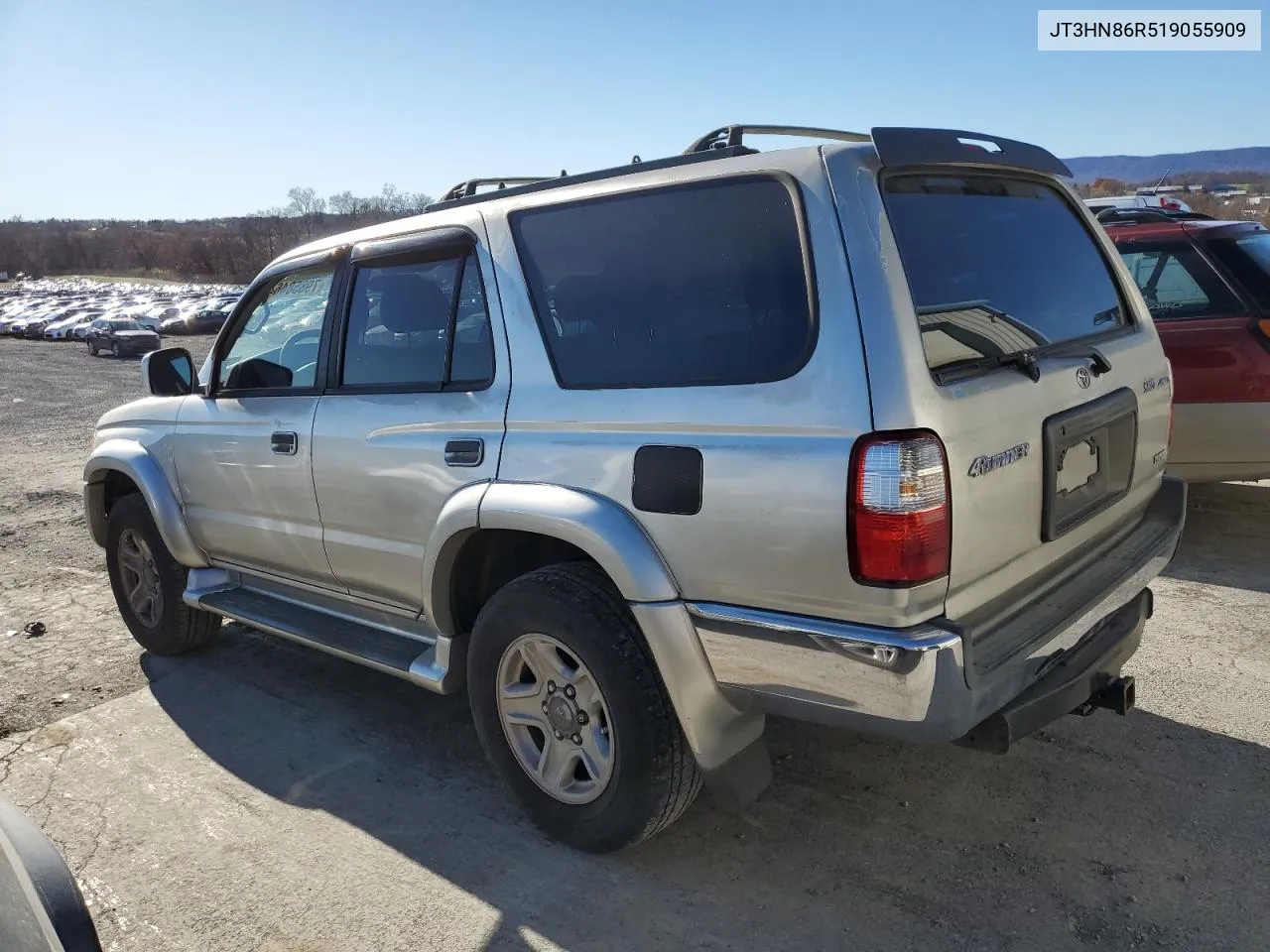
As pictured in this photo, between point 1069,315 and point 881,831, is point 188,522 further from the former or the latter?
point 1069,315

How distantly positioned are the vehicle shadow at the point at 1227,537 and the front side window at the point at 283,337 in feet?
14.8

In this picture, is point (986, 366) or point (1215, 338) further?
point (1215, 338)

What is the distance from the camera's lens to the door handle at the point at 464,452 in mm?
2953

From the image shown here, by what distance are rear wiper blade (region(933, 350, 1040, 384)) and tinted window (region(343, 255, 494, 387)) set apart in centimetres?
140

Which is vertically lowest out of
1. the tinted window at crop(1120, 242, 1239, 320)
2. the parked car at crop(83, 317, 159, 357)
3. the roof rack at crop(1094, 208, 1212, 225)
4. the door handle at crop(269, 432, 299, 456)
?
the parked car at crop(83, 317, 159, 357)

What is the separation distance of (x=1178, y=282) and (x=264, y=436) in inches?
199

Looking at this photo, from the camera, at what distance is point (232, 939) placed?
8.70ft

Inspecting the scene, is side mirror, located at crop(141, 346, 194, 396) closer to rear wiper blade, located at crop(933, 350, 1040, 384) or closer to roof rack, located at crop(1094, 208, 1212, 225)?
rear wiper blade, located at crop(933, 350, 1040, 384)

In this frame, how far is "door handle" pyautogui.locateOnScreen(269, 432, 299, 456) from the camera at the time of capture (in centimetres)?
364

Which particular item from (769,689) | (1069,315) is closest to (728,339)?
(769,689)

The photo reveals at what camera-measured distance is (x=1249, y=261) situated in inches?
209

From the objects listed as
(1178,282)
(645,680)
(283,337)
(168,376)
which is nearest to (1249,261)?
(1178,282)

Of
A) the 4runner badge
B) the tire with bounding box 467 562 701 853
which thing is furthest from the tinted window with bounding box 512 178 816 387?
the tire with bounding box 467 562 701 853

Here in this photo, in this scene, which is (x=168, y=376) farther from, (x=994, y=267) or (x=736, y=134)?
(x=994, y=267)
